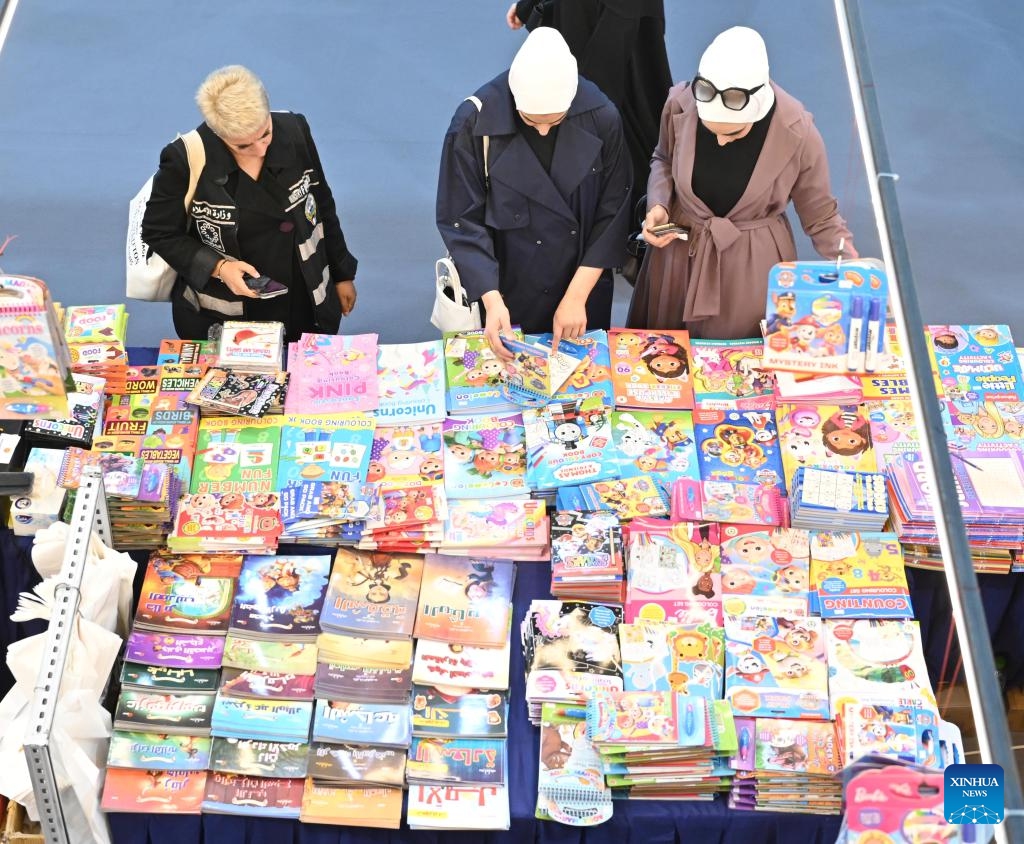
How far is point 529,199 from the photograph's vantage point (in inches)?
179

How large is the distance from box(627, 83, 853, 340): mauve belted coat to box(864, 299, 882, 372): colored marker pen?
34 centimetres

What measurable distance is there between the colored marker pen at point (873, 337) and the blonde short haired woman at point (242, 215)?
7.11ft

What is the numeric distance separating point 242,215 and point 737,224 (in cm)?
188

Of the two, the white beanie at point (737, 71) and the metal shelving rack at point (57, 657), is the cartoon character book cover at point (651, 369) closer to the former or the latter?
the white beanie at point (737, 71)

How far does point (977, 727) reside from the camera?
211 centimetres

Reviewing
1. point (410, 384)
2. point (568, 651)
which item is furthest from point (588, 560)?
point (410, 384)

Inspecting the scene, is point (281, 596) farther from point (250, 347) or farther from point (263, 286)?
point (263, 286)

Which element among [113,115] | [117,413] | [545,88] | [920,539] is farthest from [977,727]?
[113,115]

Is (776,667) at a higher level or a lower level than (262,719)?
higher

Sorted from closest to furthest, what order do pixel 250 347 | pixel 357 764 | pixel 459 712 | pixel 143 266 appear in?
pixel 357 764, pixel 459 712, pixel 250 347, pixel 143 266

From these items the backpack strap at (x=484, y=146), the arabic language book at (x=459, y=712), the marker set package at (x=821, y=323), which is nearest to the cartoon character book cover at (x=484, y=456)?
the arabic language book at (x=459, y=712)

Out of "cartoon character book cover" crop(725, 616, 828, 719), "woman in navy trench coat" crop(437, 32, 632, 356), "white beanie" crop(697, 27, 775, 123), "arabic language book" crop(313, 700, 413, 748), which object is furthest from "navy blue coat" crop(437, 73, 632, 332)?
"arabic language book" crop(313, 700, 413, 748)

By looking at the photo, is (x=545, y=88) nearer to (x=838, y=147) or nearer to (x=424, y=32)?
(x=838, y=147)

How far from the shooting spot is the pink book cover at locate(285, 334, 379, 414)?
4383 millimetres
